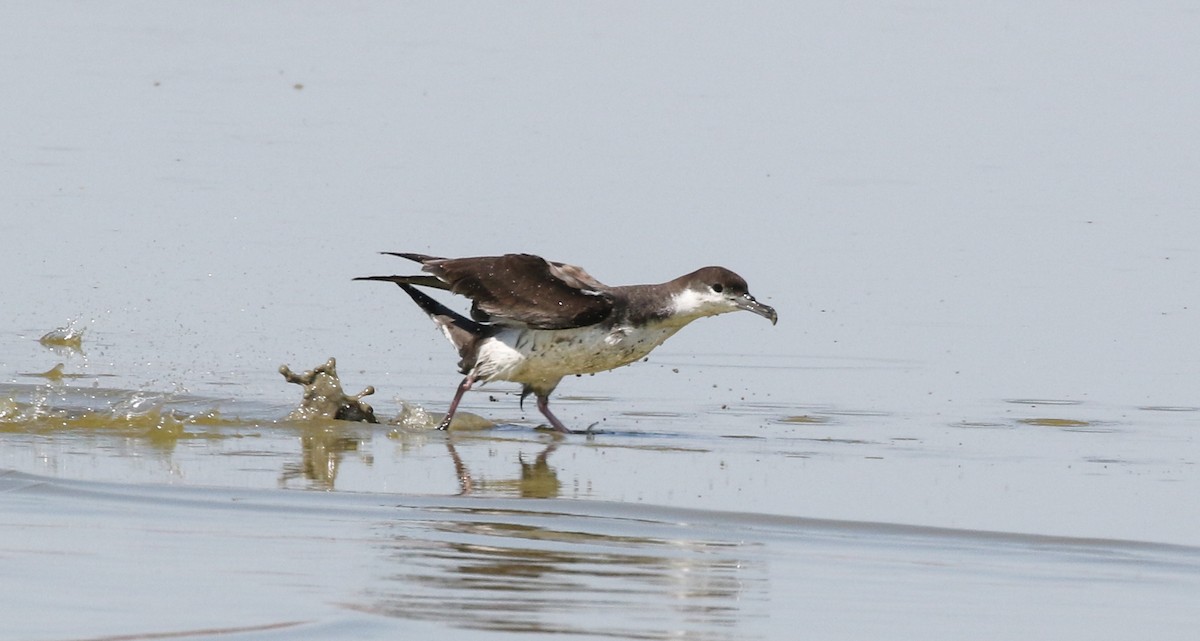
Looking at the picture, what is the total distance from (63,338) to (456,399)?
2.76m

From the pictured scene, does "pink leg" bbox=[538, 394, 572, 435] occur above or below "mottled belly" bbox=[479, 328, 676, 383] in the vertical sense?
below

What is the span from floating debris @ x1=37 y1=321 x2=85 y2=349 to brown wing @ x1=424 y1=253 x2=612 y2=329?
2688 millimetres

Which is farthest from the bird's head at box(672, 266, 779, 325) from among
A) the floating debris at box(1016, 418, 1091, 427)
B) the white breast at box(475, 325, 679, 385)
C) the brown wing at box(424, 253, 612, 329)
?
the floating debris at box(1016, 418, 1091, 427)

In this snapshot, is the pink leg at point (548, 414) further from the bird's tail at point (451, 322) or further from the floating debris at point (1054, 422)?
the floating debris at point (1054, 422)

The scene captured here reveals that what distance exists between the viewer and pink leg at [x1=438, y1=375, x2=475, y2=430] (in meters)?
11.8

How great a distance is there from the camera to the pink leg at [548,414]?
11766mm

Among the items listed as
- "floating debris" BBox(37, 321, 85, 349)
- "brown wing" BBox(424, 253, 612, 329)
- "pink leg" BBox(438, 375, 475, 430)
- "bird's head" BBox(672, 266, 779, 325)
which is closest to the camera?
"brown wing" BBox(424, 253, 612, 329)

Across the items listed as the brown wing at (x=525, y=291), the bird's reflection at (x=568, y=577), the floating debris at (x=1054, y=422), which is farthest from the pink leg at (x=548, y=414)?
the bird's reflection at (x=568, y=577)

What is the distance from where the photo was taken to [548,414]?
1196 cm

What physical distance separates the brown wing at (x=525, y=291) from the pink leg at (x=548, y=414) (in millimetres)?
527

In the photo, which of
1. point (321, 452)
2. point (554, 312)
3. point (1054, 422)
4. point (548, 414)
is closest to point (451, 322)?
point (548, 414)

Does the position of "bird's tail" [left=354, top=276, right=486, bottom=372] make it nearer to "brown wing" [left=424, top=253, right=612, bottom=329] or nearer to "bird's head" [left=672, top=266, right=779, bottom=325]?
"brown wing" [left=424, top=253, right=612, bottom=329]

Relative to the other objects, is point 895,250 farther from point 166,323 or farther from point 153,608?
point 153,608

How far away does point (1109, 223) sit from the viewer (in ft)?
54.0
